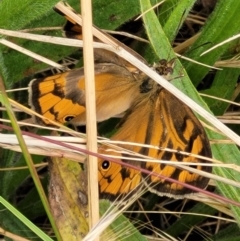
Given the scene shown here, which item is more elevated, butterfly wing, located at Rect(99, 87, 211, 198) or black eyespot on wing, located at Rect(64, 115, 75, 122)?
black eyespot on wing, located at Rect(64, 115, 75, 122)

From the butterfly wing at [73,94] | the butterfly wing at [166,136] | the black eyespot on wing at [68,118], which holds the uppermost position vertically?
the butterfly wing at [73,94]

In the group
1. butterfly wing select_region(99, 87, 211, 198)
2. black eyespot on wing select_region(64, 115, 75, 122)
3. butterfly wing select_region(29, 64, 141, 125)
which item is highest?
butterfly wing select_region(29, 64, 141, 125)

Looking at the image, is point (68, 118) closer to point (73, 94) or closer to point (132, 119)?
point (73, 94)

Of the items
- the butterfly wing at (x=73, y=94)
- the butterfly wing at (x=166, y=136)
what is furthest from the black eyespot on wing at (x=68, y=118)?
the butterfly wing at (x=166, y=136)

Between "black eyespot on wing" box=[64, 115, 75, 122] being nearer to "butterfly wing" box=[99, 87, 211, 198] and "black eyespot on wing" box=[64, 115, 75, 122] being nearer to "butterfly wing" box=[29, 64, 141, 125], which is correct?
"butterfly wing" box=[29, 64, 141, 125]

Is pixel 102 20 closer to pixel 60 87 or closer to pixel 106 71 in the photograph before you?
pixel 106 71

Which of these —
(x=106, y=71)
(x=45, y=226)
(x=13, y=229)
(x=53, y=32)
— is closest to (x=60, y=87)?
(x=106, y=71)

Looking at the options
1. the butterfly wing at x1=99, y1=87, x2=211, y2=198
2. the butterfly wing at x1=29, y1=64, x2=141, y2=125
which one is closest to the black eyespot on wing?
the butterfly wing at x1=29, y1=64, x2=141, y2=125

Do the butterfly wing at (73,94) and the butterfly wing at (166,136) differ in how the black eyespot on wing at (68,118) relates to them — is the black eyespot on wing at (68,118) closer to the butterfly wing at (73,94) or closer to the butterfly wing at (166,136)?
the butterfly wing at (73,94)

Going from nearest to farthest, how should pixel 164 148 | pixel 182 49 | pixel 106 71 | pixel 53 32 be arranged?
1. pixel 164 148
2. pixel 106 71
3. pixel 53 32
4. pixel 182 49
